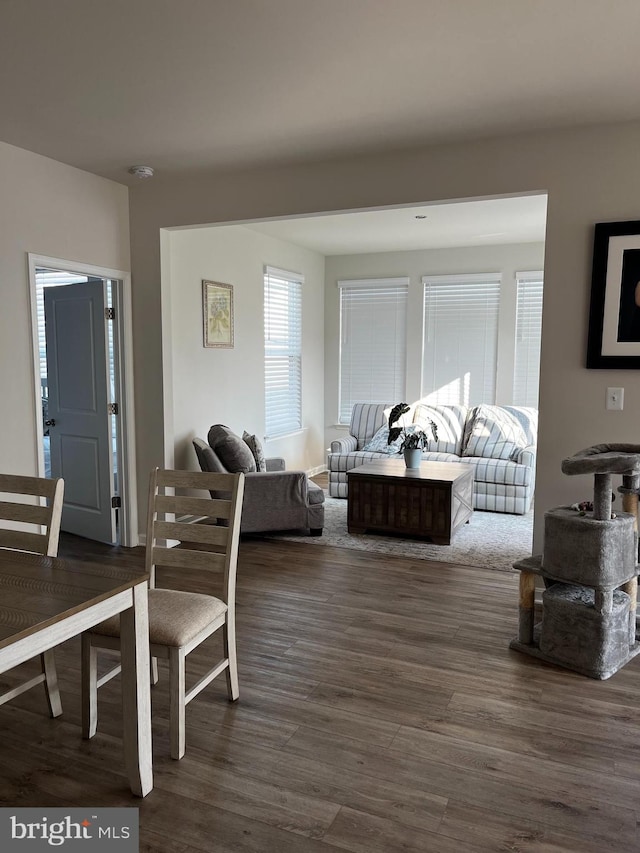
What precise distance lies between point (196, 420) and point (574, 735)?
12.8 feet

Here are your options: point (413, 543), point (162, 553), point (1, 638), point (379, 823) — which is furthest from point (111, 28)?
point (413, 543)

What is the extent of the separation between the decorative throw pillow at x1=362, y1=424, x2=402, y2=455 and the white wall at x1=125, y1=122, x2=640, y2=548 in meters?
2.89

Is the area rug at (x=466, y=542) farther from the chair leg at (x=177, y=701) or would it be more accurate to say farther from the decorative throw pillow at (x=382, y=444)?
the chair leg at (x=177, y=701)

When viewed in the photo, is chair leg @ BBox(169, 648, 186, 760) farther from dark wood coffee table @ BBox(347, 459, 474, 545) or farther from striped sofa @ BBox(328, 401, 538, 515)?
striped sofa @ BBox(328, 401, 538, 515)

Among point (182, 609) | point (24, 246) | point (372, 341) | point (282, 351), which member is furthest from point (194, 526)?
point (372, 341)

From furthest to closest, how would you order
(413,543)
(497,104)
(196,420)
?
(196,420), (413,543), (497,104)

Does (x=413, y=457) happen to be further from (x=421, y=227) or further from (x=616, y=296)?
(x=421, y=227)

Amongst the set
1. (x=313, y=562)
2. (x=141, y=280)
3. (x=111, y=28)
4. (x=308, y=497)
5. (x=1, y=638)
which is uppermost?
(x=111, y=28)

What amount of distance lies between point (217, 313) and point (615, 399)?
3481 mm

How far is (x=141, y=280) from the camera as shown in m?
4.66

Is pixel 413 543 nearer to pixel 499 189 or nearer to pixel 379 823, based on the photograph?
pixel 499 189

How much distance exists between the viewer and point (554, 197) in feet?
11.5

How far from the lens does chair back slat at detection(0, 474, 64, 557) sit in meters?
2.41

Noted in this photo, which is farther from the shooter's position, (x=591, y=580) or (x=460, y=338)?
(x=460, y=338)
